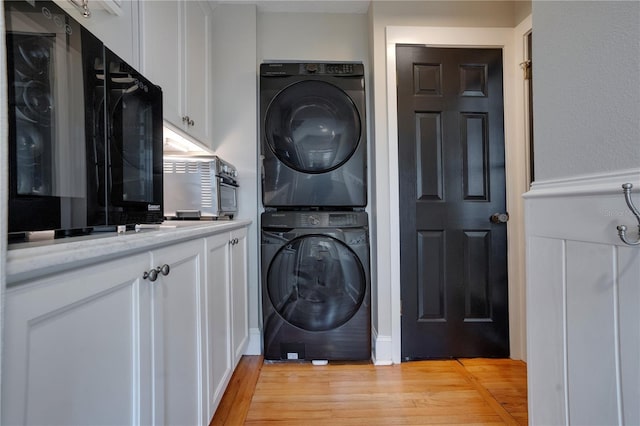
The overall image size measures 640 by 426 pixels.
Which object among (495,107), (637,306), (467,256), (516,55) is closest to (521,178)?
(495,107)

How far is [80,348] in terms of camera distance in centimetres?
52

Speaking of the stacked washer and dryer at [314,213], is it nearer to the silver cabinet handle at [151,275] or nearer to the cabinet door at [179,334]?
the cabinet door at [179,334]

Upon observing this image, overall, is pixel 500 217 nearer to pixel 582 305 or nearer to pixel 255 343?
pixel 582 305

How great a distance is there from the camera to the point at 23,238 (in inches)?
21.8

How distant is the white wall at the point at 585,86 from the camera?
2.17ft

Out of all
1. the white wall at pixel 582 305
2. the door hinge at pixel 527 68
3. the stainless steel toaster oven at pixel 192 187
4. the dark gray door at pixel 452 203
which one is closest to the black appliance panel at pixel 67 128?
the stainless steel toaster oven at pixel 192 187

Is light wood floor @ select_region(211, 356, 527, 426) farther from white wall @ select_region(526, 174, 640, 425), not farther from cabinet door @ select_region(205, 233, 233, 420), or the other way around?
white wall @ select_region(526, 174, 640, 425)

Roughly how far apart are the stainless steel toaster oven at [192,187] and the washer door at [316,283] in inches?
21.5

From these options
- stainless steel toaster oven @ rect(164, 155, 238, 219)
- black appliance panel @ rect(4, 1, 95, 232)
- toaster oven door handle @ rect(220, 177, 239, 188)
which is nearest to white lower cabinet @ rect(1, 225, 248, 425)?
black appliance panel @ rect(4, 1, 95, 232)

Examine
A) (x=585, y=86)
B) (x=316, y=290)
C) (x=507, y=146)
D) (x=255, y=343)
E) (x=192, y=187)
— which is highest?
(x=507, y=146)

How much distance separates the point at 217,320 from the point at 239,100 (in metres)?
1.51

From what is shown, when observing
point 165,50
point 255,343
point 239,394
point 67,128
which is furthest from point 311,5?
point 239,394

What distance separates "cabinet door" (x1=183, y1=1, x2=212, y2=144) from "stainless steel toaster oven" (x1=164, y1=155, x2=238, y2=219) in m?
0.22

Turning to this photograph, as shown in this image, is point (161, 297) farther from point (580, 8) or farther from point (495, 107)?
point (495, 107)
